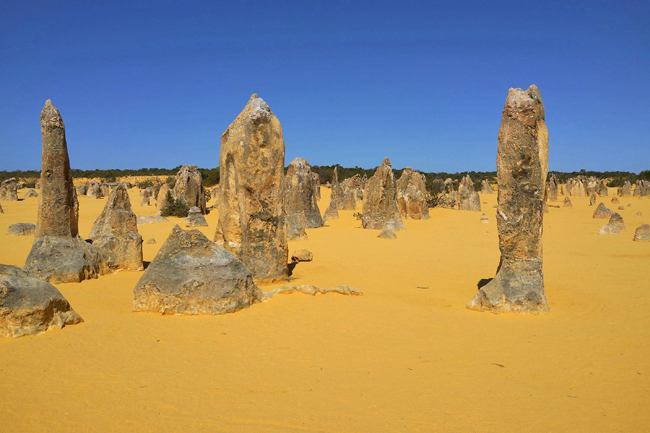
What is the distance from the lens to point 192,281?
5.68 m

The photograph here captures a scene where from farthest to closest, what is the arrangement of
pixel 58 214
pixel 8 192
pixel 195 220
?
1. pixel 8 192
2. pixel 195 220
3. pixel 58 214

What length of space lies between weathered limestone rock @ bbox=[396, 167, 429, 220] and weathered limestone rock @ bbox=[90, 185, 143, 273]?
1385cm

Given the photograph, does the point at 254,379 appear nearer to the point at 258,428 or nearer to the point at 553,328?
the point at 258,428

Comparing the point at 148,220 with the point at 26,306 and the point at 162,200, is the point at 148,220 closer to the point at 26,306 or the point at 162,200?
the point at 162,200

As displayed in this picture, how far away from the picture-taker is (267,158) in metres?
8.05

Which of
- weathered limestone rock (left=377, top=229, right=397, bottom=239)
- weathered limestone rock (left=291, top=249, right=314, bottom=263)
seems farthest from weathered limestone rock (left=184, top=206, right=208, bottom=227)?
weathered limestone rock (left=291, top=249, right=314, bottom=263)

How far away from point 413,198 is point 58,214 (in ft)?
50.3

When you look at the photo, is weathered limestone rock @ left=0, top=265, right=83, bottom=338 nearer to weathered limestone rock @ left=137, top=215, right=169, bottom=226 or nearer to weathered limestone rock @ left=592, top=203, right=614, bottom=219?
weathered limestone rock @ left=137, top=215, right=169, bottom=226

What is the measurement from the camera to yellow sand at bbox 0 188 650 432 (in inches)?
132

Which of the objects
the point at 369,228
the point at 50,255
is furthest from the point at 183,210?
the point at 50,255

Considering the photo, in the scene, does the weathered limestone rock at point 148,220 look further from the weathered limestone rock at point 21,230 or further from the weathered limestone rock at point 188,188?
the weathered limestone rock at point 21,230

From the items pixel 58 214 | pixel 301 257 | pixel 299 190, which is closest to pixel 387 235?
pixel 299 190

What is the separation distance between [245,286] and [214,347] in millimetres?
1535

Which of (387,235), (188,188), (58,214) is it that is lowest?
(387,235)
